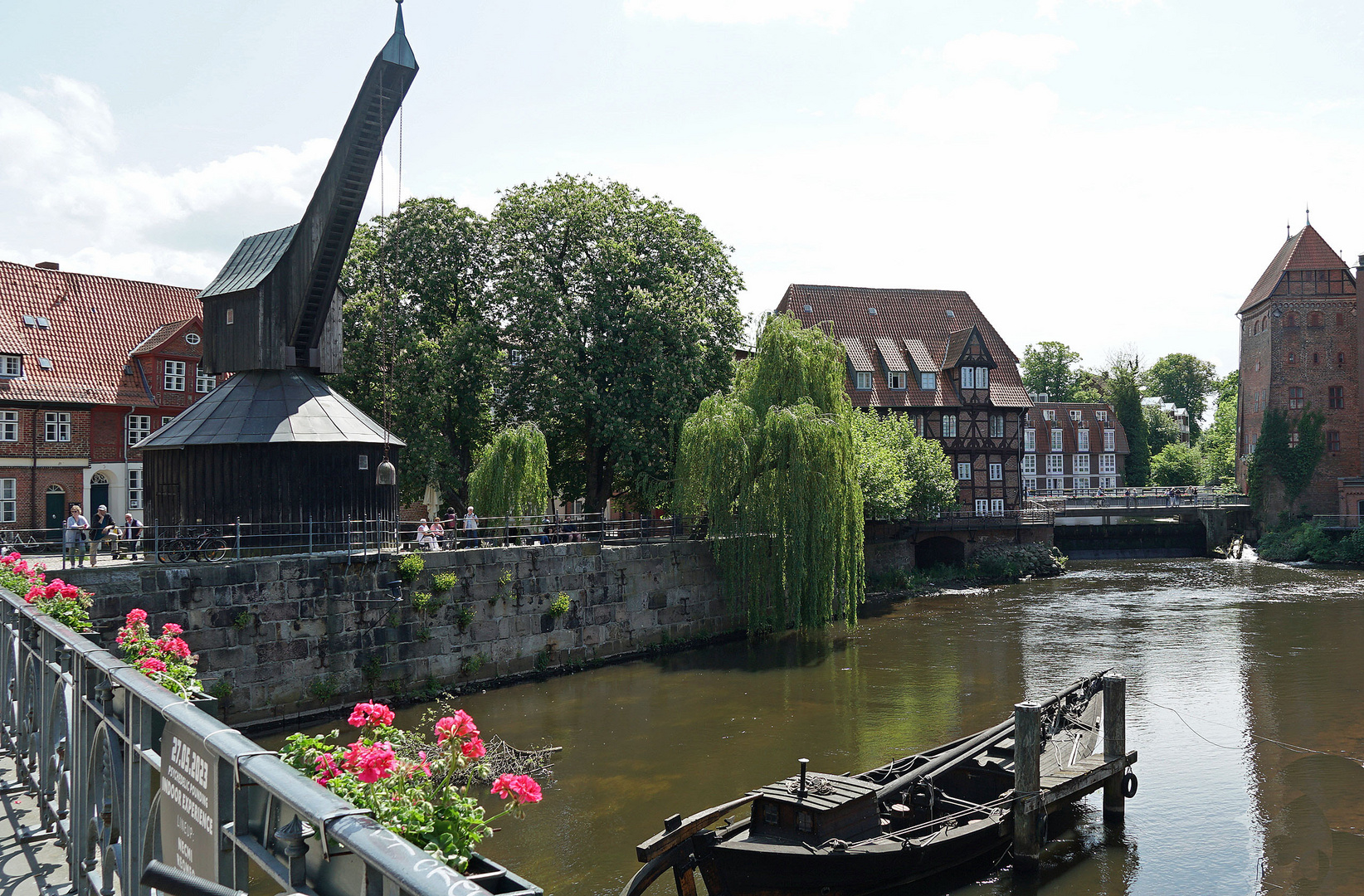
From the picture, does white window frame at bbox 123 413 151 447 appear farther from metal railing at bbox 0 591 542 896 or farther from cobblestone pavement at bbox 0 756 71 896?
cobblestone pavement at bbox 0 756 71 896

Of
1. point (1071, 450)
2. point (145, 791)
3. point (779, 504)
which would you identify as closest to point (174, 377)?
point (779, 504)

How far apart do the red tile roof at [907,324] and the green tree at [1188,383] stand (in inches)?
2148

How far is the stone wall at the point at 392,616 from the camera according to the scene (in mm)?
17281

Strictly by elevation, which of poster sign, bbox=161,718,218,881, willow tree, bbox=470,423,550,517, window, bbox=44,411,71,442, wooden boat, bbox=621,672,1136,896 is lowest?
wooden boat, bbox=621,672,1136,896

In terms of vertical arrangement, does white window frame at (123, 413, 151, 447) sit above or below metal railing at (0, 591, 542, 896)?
above

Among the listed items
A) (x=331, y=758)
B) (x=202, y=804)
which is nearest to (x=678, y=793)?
(x=331, y=758)

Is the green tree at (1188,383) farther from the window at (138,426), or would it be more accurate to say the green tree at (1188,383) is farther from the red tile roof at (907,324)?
the window at (138,426)

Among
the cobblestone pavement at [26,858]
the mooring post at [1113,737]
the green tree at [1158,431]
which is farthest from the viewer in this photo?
the green tree at [1158,431]

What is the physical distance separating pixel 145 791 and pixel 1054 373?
85.8m

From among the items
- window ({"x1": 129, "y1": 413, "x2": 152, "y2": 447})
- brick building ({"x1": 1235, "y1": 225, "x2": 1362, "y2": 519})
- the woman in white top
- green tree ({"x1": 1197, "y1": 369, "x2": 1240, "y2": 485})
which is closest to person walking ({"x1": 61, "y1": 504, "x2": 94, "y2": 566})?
Answer: the woman in white top

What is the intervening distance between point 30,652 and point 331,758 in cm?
304

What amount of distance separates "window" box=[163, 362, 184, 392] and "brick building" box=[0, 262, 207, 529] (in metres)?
0.03

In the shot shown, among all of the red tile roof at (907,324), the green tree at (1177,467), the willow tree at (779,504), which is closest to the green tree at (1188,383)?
the green tree at (1177,467)

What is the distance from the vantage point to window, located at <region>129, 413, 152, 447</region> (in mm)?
30583
